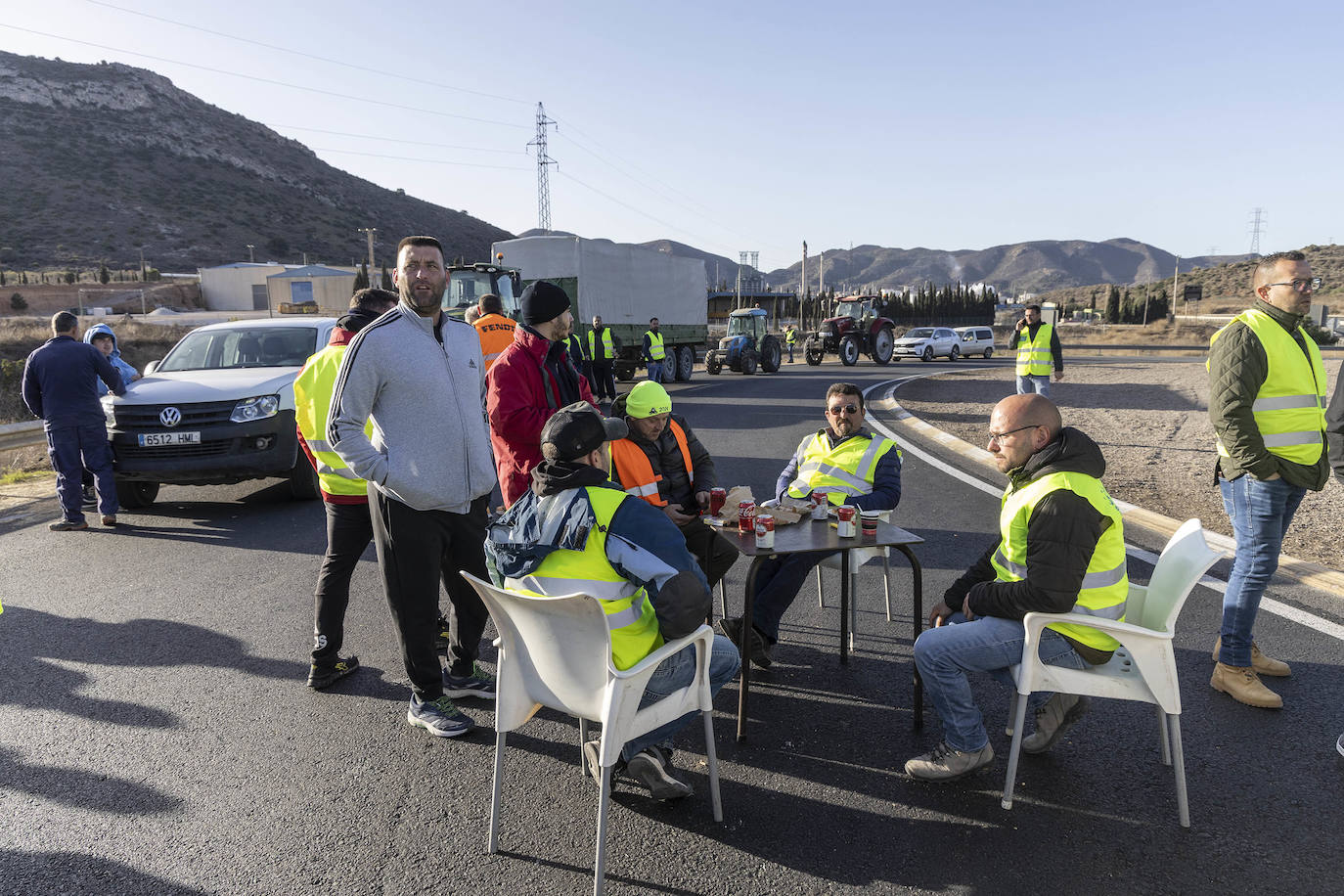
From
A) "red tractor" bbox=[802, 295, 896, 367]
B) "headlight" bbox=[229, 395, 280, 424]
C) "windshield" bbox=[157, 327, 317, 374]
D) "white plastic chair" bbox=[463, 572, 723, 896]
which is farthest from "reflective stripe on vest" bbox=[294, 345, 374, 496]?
"red tractor" bbox=[802, 295, 896, 367]

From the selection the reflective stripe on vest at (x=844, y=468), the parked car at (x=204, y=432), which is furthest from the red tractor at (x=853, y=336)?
the reflective stripe on vest at (x=844, y=468)

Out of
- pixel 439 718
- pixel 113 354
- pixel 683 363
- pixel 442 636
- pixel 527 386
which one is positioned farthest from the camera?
pixel 683 363

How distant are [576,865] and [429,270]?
244cm

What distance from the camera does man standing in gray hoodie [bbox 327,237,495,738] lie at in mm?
3334

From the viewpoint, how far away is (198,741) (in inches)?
143

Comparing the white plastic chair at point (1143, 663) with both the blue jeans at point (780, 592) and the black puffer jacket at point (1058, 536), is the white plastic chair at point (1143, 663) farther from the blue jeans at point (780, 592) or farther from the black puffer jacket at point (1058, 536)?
the blue jeans at point (780, 592)

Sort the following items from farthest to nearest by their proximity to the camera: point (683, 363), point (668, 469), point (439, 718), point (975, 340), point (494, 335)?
point (975, 340)
point (683, 363)
point (494, 335)
point (668, 469)
point (439, 718)

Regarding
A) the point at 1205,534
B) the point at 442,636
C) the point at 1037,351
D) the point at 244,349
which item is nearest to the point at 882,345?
the point at 1037,351

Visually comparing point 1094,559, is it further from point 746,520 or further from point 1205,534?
point 1205,534

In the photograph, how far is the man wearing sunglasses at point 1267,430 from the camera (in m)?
3.73

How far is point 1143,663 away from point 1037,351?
961 centimetres

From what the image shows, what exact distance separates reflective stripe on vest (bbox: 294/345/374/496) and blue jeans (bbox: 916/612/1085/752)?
2.89 meters

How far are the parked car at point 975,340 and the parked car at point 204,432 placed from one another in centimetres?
3519

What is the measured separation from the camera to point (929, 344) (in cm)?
3675
